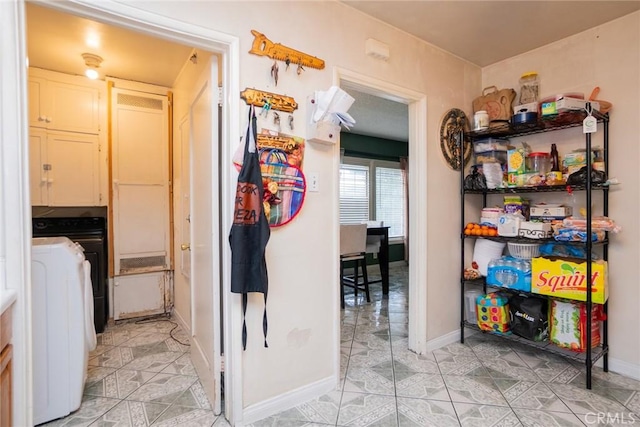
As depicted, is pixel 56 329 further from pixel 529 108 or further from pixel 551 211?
pixel 529 108

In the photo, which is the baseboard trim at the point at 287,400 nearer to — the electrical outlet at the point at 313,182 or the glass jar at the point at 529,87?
the electrical outlet at the point at 313,182

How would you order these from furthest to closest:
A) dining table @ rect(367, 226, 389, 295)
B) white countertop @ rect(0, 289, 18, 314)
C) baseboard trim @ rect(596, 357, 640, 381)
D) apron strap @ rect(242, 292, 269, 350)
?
dining table @ rect(367, 226, 389, 295) → baseboard trim @ rect(596, 357, 640, 381) → apron strap @ rect(242, 292, 269, 350) → white countertop @ rect(0, 289, 18, 314)

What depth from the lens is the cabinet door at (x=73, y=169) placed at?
118 inches

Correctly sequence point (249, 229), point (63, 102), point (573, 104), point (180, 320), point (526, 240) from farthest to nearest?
point (180, 320) < point (63, 102) < point (526, 240) < point (573, 104) < point (249, 229)

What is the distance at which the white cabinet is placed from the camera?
2.93 metres

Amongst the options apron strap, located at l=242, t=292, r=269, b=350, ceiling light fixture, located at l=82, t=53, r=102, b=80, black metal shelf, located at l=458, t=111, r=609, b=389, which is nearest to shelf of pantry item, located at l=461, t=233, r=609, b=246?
black metal shelf, located at l=458, t=111, r=609, b=389

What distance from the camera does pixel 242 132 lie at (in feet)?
5.59

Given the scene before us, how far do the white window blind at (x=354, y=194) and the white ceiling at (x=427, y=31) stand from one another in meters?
2.88

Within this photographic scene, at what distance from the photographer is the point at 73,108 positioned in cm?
305

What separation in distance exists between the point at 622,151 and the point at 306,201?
220 cm

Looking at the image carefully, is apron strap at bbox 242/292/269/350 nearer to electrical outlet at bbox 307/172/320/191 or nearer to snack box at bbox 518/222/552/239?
electrical outlet at bbox 307/172/320/191

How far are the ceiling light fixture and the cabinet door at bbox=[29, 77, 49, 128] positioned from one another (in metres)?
0.40

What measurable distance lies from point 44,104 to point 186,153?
150 centimetres

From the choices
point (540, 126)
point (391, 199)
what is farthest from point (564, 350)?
point (391, 199)
